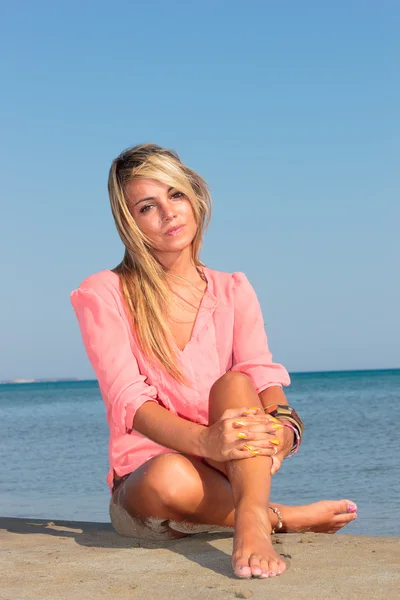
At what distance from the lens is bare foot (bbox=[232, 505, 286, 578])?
243 centimetres

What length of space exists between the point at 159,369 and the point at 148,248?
55 centimetres

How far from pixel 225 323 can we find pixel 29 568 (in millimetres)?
1247

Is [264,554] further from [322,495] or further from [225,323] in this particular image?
[322,495]

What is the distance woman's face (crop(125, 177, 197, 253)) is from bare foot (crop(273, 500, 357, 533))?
1208 millimetres

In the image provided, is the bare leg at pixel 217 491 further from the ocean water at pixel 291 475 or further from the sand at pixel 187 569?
the ocean water at pixel 291 475

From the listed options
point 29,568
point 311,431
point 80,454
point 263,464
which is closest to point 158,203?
point 263,464

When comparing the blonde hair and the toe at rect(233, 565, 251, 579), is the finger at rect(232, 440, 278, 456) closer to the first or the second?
the toe at rect(233, 565, 251, 579)

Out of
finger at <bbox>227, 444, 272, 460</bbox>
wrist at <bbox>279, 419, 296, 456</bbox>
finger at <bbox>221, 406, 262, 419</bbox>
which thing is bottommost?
wrist at <bbox>279, 419, 296, 456</bbox>

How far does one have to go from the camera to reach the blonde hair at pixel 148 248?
10.5 feet

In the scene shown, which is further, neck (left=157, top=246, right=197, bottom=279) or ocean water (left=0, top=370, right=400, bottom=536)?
ocean water (left=0, top=370, right=400, bottom=536)

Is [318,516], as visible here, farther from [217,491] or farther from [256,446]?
[256,446]

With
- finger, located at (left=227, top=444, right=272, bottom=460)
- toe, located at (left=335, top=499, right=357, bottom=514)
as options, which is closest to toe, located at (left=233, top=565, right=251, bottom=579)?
finger, located at (left=227, top=444, right=272, bottom=460)

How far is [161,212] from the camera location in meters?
3.32

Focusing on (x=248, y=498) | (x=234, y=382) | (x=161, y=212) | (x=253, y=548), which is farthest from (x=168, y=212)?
(x=253, y=548)
